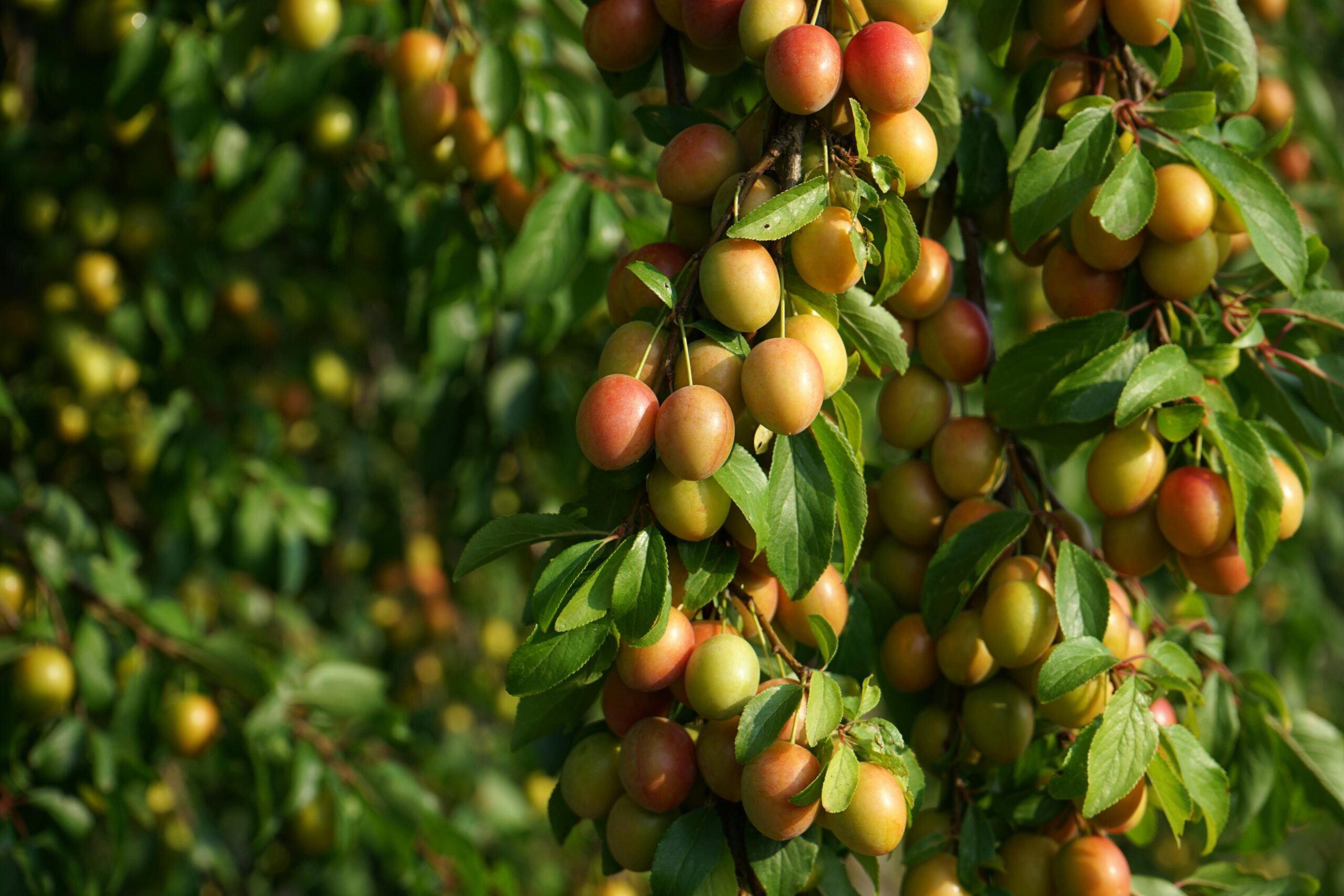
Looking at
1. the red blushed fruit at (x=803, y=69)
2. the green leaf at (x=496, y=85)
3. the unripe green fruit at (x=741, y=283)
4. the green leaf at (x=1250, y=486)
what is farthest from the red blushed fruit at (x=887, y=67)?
the green leaf at (x=496, y=85)

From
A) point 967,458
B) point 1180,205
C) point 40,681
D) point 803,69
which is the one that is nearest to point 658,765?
point 967,458

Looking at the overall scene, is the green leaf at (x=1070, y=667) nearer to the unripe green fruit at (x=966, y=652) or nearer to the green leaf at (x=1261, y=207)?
the unripe green fruit at (x=966, y=652)

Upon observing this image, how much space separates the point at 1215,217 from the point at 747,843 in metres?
0.57

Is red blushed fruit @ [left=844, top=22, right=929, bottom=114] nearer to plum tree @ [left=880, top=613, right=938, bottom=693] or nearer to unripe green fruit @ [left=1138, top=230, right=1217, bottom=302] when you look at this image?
unripe green fruit @ [left=1138, top=230, right=1217, bottom=302]

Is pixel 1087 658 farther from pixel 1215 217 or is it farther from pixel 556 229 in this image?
pixel 556 229

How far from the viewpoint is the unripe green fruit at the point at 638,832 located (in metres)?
0.68

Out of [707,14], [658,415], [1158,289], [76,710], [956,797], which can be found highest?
[707,14]

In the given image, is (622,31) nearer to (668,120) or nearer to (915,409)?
(668,120)

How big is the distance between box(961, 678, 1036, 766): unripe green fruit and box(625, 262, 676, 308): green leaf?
36 cm

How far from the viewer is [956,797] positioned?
2.55 feet

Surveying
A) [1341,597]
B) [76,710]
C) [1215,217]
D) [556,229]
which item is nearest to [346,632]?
[76,710]

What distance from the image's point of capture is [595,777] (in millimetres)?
714

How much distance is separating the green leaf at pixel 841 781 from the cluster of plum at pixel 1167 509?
302 millimetres

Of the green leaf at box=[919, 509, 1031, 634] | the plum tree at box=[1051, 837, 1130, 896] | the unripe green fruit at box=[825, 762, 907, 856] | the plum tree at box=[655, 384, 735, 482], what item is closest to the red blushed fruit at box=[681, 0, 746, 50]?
the plum tree at box=[655, 384, 735, 482]
